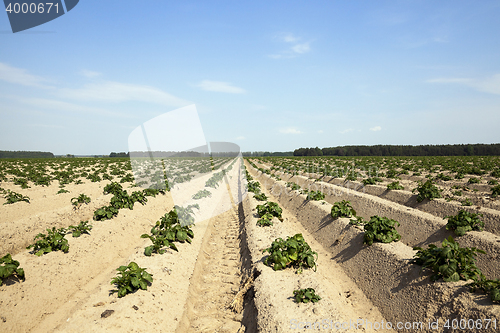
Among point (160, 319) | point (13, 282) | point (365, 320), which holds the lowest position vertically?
point (365, 320)

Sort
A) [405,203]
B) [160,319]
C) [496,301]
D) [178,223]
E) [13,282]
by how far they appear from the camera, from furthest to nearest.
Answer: [405,203], [178,223], [13,282], [160,319], [496,301]

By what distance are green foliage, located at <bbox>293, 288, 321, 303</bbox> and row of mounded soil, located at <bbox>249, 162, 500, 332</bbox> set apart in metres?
1.96

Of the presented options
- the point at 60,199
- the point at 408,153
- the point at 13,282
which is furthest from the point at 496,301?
the point at 408,153

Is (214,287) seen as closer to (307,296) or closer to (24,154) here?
(307,296)

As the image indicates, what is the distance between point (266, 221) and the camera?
33.8 ft

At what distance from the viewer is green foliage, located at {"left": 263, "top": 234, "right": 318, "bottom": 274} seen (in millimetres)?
6613

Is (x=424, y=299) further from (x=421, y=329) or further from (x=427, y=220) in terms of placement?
(x=427, y=220)

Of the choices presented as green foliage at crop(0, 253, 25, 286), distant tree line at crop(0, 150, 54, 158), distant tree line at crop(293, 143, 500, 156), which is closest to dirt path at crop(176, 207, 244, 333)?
green foliage at crop(0, 253, 25, 286)

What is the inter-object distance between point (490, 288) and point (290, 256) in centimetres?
396

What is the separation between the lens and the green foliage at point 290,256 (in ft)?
21.7

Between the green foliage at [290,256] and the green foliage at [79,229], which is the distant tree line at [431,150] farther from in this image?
the green foliage at [79,229]

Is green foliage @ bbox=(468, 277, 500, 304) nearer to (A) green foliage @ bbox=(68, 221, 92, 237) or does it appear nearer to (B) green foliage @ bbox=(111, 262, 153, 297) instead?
(B) green foliage @ bbox=(111, 262, 153, 297)

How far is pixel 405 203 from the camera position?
13930 millimetres

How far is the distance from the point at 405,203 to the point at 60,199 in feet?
69.0
